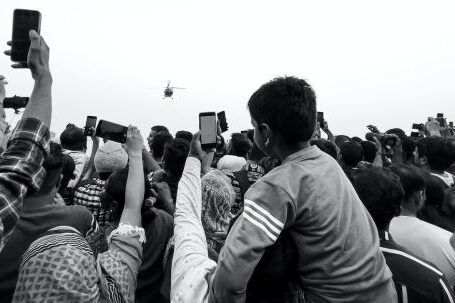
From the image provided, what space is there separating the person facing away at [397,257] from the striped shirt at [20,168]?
4.96 feet

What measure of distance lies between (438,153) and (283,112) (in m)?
3.19

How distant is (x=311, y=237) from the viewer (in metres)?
1.33

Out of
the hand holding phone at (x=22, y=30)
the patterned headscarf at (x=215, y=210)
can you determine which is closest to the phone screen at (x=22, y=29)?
the hand holding phone at (x=22, y=30)

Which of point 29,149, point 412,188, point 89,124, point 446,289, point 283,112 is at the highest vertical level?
point 283,112

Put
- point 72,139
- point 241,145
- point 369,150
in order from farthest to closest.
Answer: point 369,150
point 241,145
point 72,139

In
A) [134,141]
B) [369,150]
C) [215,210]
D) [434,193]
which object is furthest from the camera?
[369,150]

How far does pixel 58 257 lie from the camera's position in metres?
1.35

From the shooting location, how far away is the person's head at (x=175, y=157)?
3.07m

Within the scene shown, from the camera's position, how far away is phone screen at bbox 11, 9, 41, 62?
1.50m

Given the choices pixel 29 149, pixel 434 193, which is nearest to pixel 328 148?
pixel 434 193

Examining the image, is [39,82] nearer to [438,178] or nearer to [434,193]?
[434,193]

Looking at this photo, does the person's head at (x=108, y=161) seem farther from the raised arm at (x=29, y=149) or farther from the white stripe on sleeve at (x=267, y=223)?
the white stripe on sleeve at (x=267, y=223)

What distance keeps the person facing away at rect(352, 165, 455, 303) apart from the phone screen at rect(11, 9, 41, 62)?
1.63m

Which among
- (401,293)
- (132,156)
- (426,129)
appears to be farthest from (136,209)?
(426,129)
